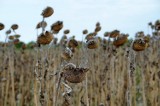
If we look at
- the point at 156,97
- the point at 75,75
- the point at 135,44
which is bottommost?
the point at 156,97

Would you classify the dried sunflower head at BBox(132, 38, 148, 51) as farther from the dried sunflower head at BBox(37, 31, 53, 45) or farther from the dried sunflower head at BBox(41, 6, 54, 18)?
the dried sunflower head at BBox(41, 6, 54, 18)

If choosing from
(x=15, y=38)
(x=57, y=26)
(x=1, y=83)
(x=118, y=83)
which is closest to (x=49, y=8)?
(x=57, y=26)

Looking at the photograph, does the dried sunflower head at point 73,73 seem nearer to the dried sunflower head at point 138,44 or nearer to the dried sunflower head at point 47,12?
the dried sunflower head at point 138,44

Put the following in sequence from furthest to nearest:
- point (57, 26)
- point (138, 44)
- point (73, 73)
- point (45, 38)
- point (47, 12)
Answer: point (57, 26) < point (47, 12) < point (45, 38) < point (138, 44) < point (73, 73)

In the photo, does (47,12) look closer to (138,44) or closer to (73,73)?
(138,44)

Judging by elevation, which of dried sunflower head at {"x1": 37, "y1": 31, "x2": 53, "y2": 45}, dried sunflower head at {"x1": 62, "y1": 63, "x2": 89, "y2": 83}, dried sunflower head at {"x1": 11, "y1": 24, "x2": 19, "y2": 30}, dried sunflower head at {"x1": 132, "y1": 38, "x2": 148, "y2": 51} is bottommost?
dried sunflower head at {"x1": 62, "y1": 63, "x2": 89, "y2": 83}

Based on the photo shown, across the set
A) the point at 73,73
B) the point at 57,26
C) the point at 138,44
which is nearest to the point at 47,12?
the point at 57,26

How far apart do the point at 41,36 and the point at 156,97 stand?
196 centimetres

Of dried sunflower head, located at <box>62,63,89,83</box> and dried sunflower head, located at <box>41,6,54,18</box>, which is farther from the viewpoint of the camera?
dried sunflower head, located at <box>41,6,54,18</box>

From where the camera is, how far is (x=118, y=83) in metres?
3.54

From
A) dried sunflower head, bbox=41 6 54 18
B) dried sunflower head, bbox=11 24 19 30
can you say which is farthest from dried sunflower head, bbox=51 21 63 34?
dried sunflower head, bbox=11 24 19 30

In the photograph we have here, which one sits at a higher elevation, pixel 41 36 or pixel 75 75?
pixel 41 36

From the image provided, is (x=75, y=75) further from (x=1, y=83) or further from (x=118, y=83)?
(x=1, y=83)

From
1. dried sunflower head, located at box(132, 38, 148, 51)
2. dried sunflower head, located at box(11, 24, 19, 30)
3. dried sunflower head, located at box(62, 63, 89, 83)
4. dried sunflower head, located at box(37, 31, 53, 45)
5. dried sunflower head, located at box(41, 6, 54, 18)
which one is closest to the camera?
dried sunflower head, located at box(62, 63, 89, 83)
